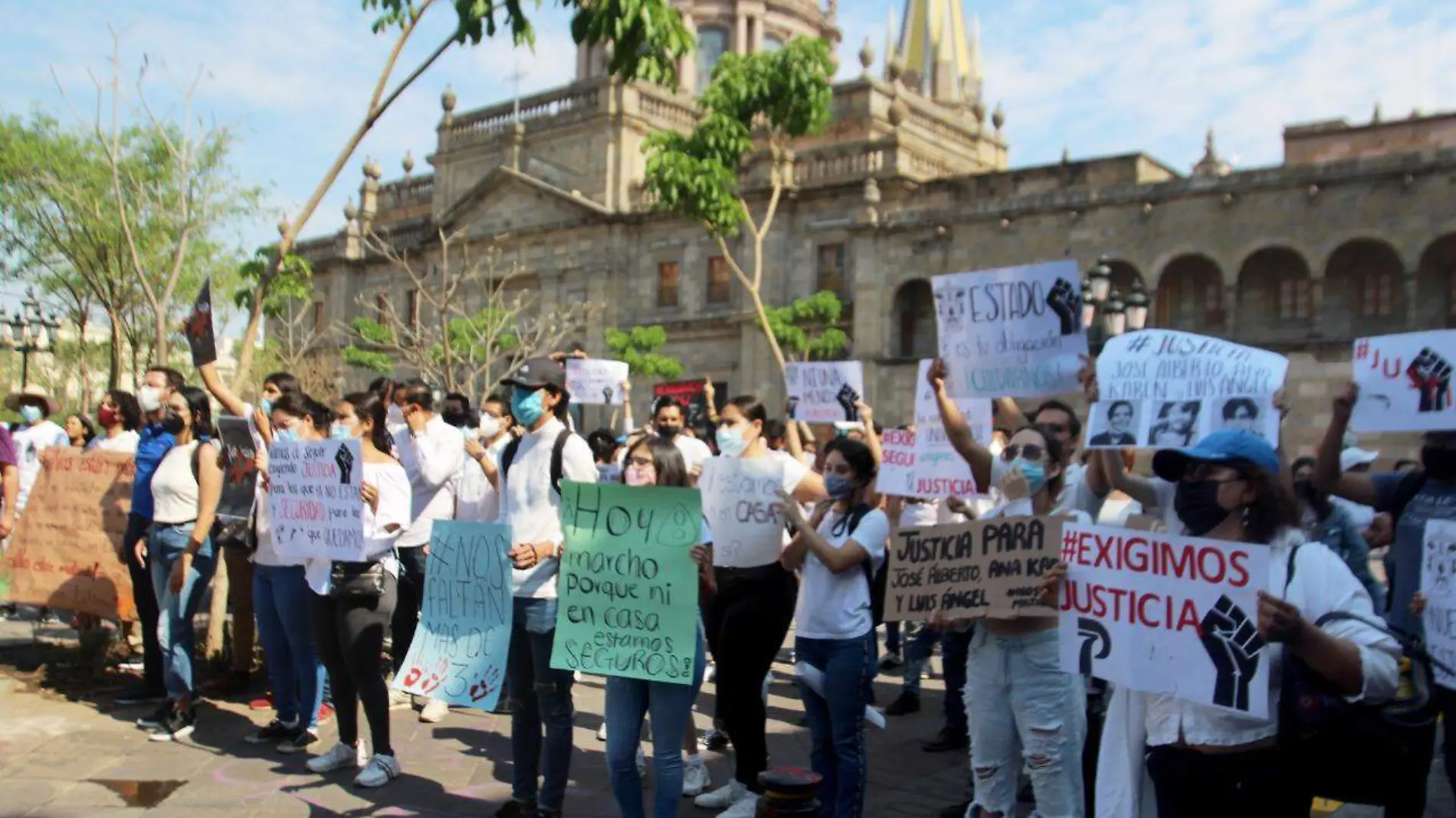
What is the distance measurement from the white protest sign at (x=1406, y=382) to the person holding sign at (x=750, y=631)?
2.74 metres

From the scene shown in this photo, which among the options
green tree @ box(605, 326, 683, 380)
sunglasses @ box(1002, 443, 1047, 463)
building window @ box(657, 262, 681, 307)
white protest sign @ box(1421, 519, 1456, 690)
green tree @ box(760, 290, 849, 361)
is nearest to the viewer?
white protest sign @ box(1421, 519, 1456, 690)

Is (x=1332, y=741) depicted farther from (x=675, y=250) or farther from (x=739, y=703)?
(x=675, y=250)

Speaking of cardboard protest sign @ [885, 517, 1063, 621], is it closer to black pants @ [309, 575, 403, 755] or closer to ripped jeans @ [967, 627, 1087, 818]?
ripped jeans @ [967, 627, 1087, 818]

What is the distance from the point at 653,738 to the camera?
548 cm

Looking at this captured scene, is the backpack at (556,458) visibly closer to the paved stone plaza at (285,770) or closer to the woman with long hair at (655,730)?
the woman with long hair at (655,730)

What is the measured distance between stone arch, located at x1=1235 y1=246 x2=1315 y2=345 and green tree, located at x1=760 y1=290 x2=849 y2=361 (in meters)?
8.85

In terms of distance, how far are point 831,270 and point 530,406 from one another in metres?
25.9

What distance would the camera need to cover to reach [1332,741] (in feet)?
11.7

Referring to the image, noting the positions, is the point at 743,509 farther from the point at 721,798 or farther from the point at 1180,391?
the point at 1180,391

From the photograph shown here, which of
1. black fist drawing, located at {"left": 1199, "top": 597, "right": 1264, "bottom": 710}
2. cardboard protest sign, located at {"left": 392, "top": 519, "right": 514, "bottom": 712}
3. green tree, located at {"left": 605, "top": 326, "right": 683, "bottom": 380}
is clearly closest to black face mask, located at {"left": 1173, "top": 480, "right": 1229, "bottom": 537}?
black fist drawing, located at {"left": 1199, "top": 597, "right": 1264, "bottom": 710}

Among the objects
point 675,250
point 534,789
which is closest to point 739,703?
point 534,789

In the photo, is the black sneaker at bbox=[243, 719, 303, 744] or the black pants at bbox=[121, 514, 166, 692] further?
the black pants at bbox=[121, 514, 166, 692]

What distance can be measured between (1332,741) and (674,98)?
3717cm

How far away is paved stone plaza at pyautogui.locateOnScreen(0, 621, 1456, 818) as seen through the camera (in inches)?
252
